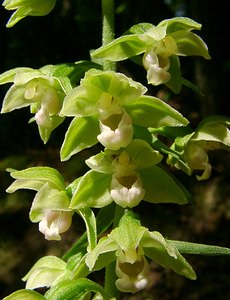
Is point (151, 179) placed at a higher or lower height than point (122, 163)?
lower

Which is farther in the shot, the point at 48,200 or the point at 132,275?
the point at 48,200

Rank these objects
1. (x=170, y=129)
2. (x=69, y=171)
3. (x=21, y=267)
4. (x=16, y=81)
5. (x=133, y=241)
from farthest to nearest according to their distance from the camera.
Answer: (x=69, y=171)
(x=21, y=267)
(x=170, y=129)
(x=16, y=81)
(x=133, y=241)

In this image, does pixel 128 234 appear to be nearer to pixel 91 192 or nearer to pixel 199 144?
pixel 91 192

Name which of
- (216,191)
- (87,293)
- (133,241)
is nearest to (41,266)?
(87,293)

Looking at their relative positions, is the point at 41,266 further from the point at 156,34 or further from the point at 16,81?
the point at 156,34

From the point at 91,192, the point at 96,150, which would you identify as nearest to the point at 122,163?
the point at 91,192
